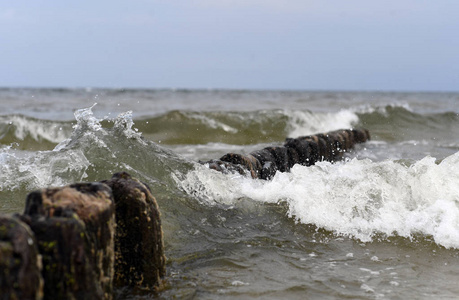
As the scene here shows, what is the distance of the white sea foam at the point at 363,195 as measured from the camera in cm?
432

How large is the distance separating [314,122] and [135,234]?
15.2 m

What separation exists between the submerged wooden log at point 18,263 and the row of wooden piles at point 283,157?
3241mm

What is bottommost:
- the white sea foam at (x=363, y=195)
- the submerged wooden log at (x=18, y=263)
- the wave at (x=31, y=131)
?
the wave at (x=31, y=131)

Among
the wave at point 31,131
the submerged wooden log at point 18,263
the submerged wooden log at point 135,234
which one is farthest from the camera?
the wave at point 31,131

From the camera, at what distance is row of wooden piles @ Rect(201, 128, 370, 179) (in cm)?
523

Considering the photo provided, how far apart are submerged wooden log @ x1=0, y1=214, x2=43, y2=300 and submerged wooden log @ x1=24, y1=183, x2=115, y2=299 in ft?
0.38

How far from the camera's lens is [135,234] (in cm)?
269

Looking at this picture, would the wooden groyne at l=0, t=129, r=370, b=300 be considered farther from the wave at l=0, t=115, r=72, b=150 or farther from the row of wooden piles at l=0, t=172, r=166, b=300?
the wave at l=0, t=115, r=72, b=150

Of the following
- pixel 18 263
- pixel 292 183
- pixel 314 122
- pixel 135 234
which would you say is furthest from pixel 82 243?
pixel 314 122

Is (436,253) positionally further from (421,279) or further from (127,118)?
(127,118)

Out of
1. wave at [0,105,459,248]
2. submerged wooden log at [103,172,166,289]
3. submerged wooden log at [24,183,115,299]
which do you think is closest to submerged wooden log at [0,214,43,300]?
submerged wooden log at [24,183,115,299]

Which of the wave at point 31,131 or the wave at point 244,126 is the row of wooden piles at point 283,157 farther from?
the wave at point 31,131

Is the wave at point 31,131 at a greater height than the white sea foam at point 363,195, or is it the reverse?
the white sea foam at point 363,195

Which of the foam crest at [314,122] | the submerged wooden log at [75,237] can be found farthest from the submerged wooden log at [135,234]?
the foam crest at [314,122]
